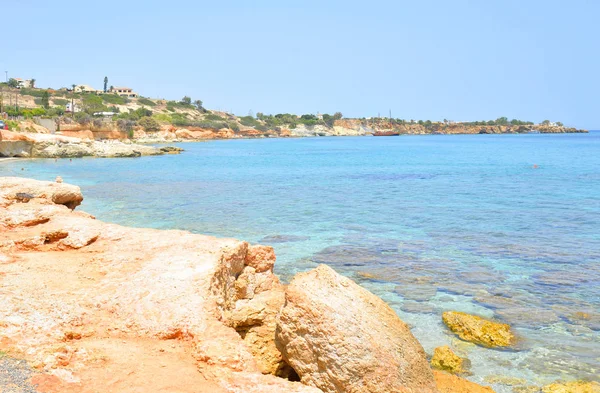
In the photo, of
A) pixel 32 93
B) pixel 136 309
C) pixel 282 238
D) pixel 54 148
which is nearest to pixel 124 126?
pixel 54 148

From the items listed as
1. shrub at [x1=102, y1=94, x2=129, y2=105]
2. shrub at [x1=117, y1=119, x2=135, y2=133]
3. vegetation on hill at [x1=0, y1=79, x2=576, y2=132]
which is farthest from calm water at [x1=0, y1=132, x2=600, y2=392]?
shrub at [x1=102, y1=94, x2=129, y2=105]

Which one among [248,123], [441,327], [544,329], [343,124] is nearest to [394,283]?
[441,327]

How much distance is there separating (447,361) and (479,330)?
4.65 feet

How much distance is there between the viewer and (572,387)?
6.48m

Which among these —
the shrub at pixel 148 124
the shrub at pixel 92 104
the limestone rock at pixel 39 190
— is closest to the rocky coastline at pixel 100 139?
the shrub at pixel 148 124

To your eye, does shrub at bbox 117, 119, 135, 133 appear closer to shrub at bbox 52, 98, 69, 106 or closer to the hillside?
the hillside

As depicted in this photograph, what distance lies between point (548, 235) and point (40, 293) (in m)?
14.1

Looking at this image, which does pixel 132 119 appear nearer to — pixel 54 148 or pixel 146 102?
pixel 146 102

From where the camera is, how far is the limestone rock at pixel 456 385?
20.3 ft

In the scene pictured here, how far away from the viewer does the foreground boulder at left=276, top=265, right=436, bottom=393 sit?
16.0 ft

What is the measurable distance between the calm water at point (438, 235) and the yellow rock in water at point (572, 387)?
0.30 meters

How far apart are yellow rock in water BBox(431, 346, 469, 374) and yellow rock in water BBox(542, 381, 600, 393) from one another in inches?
41.2

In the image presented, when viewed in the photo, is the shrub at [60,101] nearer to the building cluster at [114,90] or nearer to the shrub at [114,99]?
the shrub at [114,99]

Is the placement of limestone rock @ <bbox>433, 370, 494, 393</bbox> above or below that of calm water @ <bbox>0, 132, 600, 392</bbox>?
below
